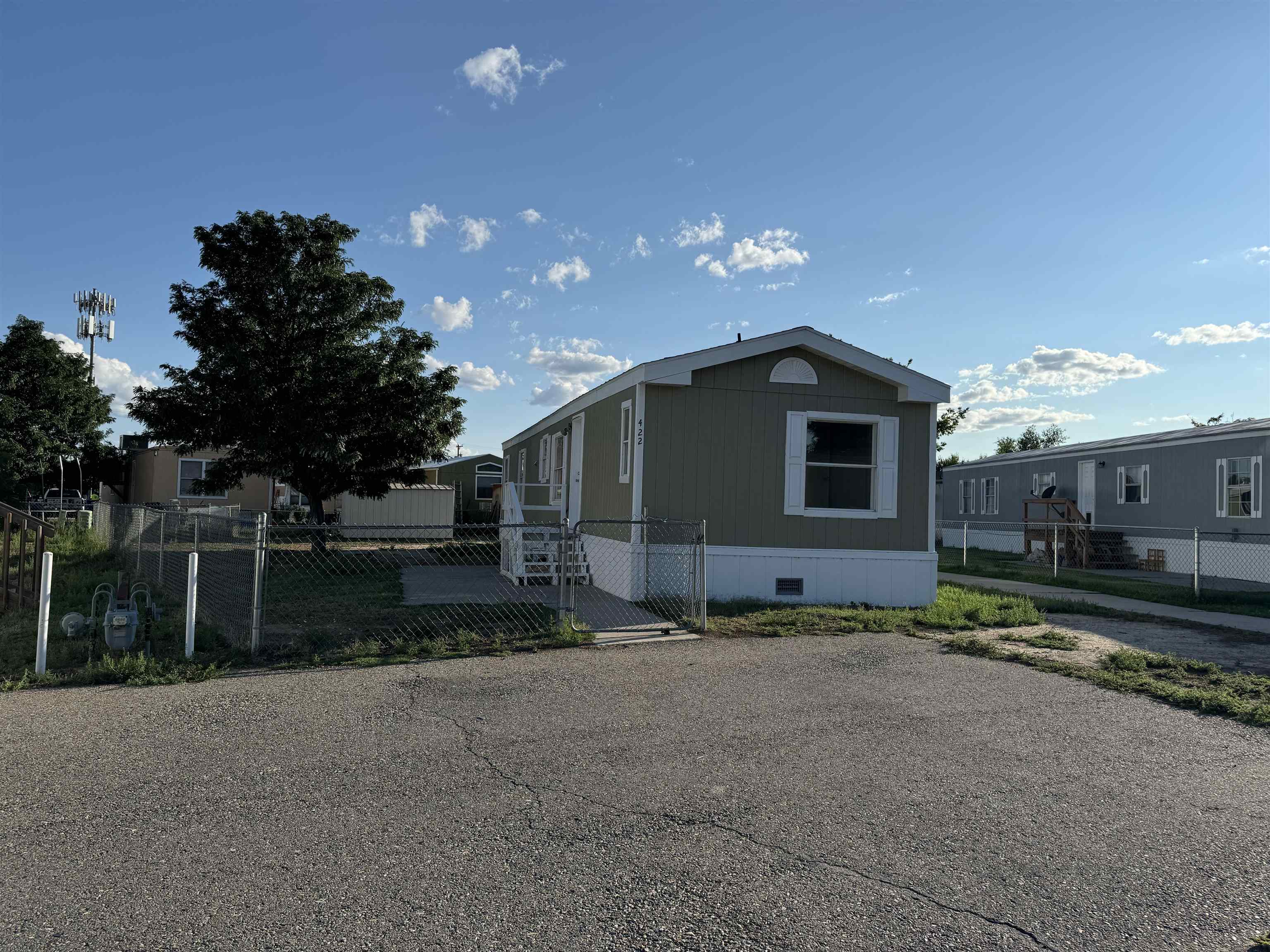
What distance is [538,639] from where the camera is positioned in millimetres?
7805

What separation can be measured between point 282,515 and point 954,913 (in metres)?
27.7

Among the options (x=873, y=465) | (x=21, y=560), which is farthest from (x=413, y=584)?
(x=873, y=465)

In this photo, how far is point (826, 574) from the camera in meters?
10.8

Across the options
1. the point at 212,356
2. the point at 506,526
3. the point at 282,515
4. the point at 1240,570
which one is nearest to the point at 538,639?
the point at 506,526

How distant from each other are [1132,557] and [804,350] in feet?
43.6

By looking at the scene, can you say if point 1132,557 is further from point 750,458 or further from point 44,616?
point 44,616

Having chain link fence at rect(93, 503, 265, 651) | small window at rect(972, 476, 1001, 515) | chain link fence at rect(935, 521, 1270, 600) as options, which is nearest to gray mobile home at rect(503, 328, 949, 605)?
chain link fence at rect(935, 521, 1270, 600)

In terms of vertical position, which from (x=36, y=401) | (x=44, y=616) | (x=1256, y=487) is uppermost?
(x=36, y=401)

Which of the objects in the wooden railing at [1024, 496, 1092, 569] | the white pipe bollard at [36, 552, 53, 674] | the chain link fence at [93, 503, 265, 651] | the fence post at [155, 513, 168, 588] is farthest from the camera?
the wooden railing at [1024, 496, 1092, 569]

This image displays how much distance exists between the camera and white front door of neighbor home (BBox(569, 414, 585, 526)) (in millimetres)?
13898

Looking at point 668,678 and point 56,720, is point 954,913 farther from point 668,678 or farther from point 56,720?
point 56,720

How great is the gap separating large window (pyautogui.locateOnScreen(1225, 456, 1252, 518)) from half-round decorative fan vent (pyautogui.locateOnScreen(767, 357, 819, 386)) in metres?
11.1

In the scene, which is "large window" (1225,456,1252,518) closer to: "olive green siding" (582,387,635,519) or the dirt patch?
the dirt patch

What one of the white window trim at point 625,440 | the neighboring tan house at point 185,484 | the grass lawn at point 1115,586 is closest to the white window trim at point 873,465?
the white window trim at point 625,440
